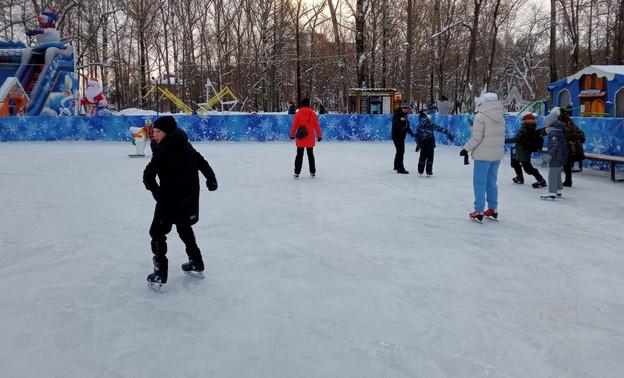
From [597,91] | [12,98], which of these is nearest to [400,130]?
[597,91]

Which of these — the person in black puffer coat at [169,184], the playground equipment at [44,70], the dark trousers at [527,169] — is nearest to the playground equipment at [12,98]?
the playground equipment at [44,70]

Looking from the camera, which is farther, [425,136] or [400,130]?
[400,130]

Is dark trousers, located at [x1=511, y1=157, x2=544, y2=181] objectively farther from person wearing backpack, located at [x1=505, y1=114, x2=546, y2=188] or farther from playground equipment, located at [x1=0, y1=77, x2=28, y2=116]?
playground equipment, located at [x1=0, y1=77, x2=28, y2=116]

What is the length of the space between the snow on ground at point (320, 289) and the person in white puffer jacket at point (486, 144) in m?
0.45

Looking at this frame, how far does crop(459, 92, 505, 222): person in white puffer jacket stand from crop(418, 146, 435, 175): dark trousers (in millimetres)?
3576

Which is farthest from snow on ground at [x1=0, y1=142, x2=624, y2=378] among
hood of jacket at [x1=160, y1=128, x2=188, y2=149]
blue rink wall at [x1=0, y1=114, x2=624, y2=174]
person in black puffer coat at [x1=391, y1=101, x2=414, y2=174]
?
blue rink wall at [x1=0, y1=114, x2=624, y2=174]

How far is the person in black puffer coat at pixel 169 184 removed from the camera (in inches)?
144

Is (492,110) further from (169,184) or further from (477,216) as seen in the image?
(169,184)

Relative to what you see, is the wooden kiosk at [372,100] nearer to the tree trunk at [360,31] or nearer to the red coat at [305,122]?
the tree trunk at [360,31]

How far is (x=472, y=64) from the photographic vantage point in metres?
26.9

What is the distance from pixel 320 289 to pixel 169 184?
4.39 feet

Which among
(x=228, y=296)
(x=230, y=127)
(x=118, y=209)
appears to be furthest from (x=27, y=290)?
(x=230, y=127)

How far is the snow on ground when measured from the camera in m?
2.75

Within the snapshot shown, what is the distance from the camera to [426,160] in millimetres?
9797
